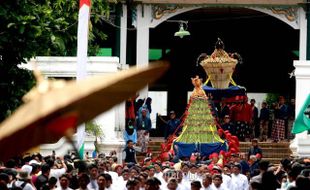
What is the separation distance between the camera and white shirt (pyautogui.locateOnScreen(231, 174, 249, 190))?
18.1 m

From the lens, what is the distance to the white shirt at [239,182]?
18125 millimetres

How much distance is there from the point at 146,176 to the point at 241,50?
64.8 ft

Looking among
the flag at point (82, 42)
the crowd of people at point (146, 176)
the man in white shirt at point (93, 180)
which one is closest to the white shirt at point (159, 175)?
the crowd of people at point (146, 176)

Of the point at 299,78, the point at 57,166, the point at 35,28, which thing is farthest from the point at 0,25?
the point at 299,78

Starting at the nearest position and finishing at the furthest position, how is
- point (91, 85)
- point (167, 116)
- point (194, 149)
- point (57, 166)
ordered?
point (91, 85), point (57, 166), point (194, 149), point (167, 116)

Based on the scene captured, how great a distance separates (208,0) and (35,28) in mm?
15309

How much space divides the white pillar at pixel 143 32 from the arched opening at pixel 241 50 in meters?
4.29

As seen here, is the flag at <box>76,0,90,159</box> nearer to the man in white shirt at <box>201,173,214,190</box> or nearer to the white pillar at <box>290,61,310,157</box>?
the man in white shirt at <box>201,173,214,190</box>

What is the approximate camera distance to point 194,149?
2538 centimetres

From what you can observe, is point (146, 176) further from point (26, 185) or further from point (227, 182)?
point (26, 185)

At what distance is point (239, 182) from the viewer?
59.8 ft

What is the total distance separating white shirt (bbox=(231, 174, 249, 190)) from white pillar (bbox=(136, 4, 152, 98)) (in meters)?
11.3

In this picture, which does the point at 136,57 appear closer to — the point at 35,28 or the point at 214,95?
the point at 214,95

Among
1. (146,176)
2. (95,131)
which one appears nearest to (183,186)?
(146,176)
